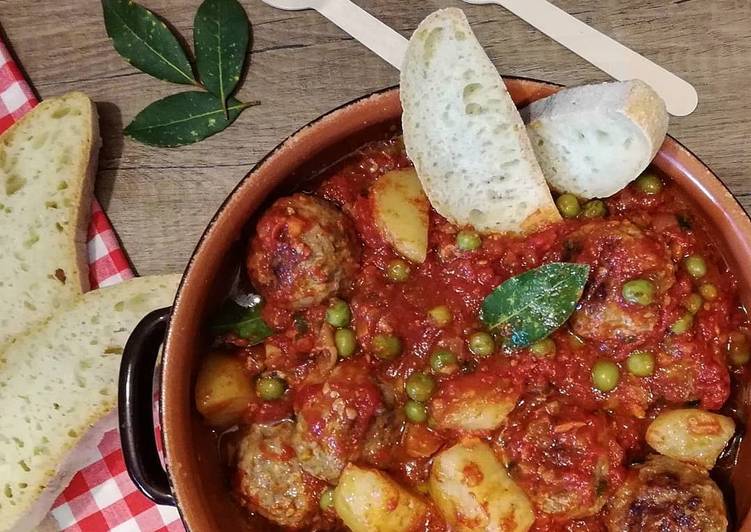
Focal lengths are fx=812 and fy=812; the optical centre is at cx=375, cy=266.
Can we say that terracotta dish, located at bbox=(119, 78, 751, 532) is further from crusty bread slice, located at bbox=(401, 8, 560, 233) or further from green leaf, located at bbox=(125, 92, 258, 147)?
green leaf, located at bbox=(125, 92, 258, 147)

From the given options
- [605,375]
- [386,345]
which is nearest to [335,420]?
[386,345]

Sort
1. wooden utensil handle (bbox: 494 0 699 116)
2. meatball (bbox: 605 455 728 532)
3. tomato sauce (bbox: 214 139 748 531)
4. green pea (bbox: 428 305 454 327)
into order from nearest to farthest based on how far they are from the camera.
Result: 1. meatball (bbox: 605 455 728 532)
2. tomato sauce (bbox: 214 139 748 531)
3. green pea (bbox: 428 305 454 327)
4. wooden utensil handle (bbox: 494 0 699 116)

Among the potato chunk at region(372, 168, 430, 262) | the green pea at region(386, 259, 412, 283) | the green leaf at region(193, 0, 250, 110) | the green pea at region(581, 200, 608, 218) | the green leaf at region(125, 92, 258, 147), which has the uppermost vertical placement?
the green leaf at region(193, 0, 250, 110)

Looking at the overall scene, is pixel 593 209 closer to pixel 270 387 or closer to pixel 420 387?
pixel 420 387

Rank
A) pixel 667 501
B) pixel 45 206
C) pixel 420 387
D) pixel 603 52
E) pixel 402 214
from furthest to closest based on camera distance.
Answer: pixel 45 206 → pixel 603 52 → pixel 402 214 → pixel 420 387 → pixel 667 501

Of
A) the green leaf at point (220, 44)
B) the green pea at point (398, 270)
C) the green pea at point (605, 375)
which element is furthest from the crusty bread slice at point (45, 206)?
the green pea at point (605, 375)

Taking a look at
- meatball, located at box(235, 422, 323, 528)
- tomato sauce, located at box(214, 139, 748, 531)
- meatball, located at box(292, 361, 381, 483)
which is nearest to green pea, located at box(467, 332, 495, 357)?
tomato sauce, located at box(214, 139, 748, 531)
